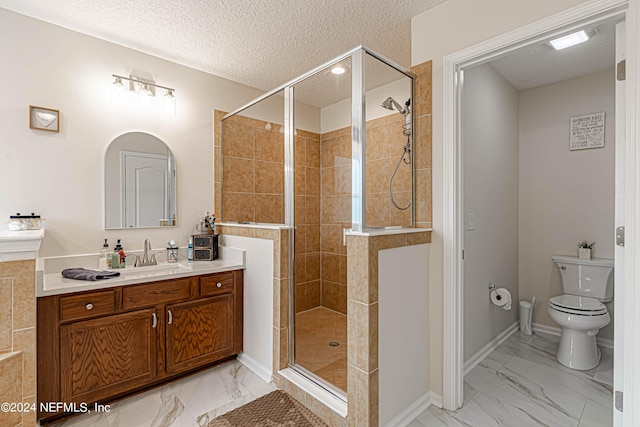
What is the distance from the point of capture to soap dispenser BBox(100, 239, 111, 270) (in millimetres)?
2358

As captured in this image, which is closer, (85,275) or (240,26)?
(85,275)

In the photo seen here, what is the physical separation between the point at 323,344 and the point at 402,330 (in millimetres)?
571

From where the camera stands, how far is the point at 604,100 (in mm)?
2859

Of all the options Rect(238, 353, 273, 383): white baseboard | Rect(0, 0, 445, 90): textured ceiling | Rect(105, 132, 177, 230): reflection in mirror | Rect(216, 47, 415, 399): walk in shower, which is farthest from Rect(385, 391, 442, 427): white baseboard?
Rect(0, 0, 445, 90): textured ceiling

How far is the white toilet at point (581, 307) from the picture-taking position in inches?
96.2

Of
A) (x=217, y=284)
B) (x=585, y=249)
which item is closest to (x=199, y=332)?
(x=217, y=284)

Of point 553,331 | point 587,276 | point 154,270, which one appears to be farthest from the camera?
point 553,331

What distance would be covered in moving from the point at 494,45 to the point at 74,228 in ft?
9.94

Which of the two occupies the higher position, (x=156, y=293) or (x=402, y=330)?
(x=156, y=293)

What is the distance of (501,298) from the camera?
2.75 m

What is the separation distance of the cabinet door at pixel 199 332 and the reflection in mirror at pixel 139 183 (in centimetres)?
84

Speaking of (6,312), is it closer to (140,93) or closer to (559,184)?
(140,93)

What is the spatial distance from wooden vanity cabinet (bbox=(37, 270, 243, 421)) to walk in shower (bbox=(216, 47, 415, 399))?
626 mm

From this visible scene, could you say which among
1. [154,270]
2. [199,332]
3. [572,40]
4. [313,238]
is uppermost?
[572,40]
